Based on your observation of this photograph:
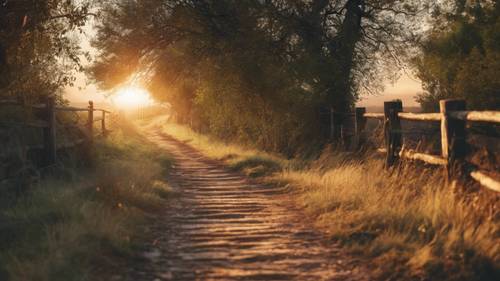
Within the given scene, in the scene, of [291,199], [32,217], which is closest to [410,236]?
[291,199]

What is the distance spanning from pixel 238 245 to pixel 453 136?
11.6 ft

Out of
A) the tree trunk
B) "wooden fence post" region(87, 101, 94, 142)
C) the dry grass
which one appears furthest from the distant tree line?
the dry grass

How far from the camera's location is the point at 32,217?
21.9 feet

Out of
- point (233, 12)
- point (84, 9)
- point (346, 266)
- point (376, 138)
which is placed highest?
point (233, 12)

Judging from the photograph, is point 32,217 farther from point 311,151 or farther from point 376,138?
point 311,151

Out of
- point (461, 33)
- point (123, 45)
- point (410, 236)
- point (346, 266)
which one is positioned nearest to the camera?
point (346, 266)

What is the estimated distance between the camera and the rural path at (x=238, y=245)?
17.1 ft

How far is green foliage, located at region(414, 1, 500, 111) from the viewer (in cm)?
2003

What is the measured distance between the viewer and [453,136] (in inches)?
285

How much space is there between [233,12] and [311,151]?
5429 millimetres

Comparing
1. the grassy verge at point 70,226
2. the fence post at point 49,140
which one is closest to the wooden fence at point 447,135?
the grassy verge at point 70,226

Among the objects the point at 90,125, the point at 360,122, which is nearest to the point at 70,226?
the point at 90,125

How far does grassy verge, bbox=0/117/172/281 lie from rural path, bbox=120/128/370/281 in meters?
0.37

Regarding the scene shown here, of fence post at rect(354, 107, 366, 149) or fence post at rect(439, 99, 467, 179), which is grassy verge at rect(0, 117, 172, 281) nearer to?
fence post at rect(439, 99, 467, 179)
